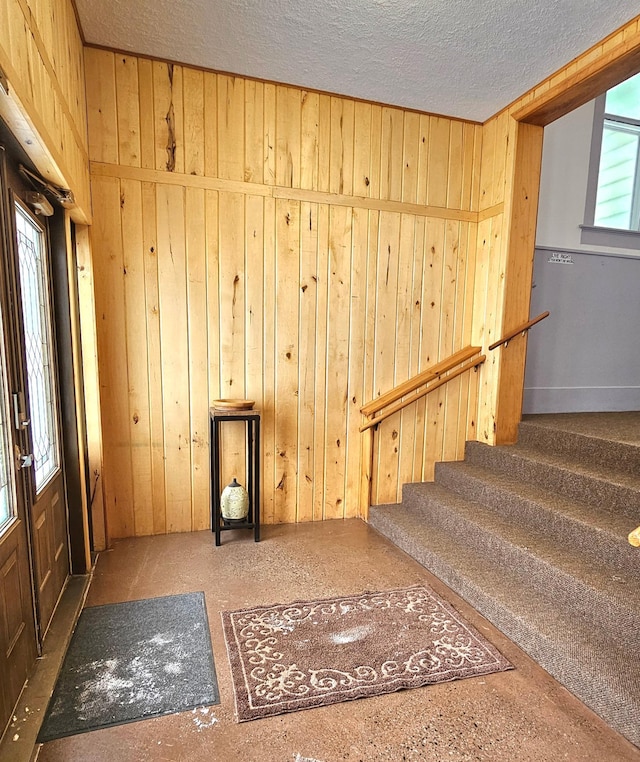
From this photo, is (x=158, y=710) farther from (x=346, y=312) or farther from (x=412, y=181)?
(x=412, y=181)

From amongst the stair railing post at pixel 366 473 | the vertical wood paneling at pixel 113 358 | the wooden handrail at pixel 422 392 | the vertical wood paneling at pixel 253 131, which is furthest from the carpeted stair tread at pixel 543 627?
the vertical wood paneling at pixel 253 131

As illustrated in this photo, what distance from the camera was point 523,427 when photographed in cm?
335

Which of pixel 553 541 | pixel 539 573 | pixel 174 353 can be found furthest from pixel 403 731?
pixel 174 353

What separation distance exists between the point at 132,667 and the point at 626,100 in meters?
5.56

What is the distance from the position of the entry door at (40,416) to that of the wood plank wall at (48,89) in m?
0.26

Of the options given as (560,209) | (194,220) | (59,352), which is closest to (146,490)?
(59,352)

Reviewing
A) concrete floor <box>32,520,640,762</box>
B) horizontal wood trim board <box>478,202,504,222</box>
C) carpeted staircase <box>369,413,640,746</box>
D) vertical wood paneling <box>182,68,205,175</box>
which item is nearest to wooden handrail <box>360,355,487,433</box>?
carpeted staircase <box>369,413,640,746</box>

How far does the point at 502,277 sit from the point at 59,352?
293cm

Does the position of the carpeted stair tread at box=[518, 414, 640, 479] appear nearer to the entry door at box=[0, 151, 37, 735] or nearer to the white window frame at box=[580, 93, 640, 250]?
the white window frame at box=[580, 93, 640, 250]

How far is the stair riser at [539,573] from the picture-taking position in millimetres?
1765

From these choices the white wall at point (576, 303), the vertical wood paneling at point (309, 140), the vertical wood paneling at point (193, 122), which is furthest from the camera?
the white wall at point (576, 303)

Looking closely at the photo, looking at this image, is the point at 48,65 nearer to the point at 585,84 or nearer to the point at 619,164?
the point at 585,84

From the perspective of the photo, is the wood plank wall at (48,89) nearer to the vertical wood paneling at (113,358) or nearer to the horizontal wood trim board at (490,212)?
Result: the vertical wood paneling at (113,358)

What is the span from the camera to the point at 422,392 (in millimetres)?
3395
